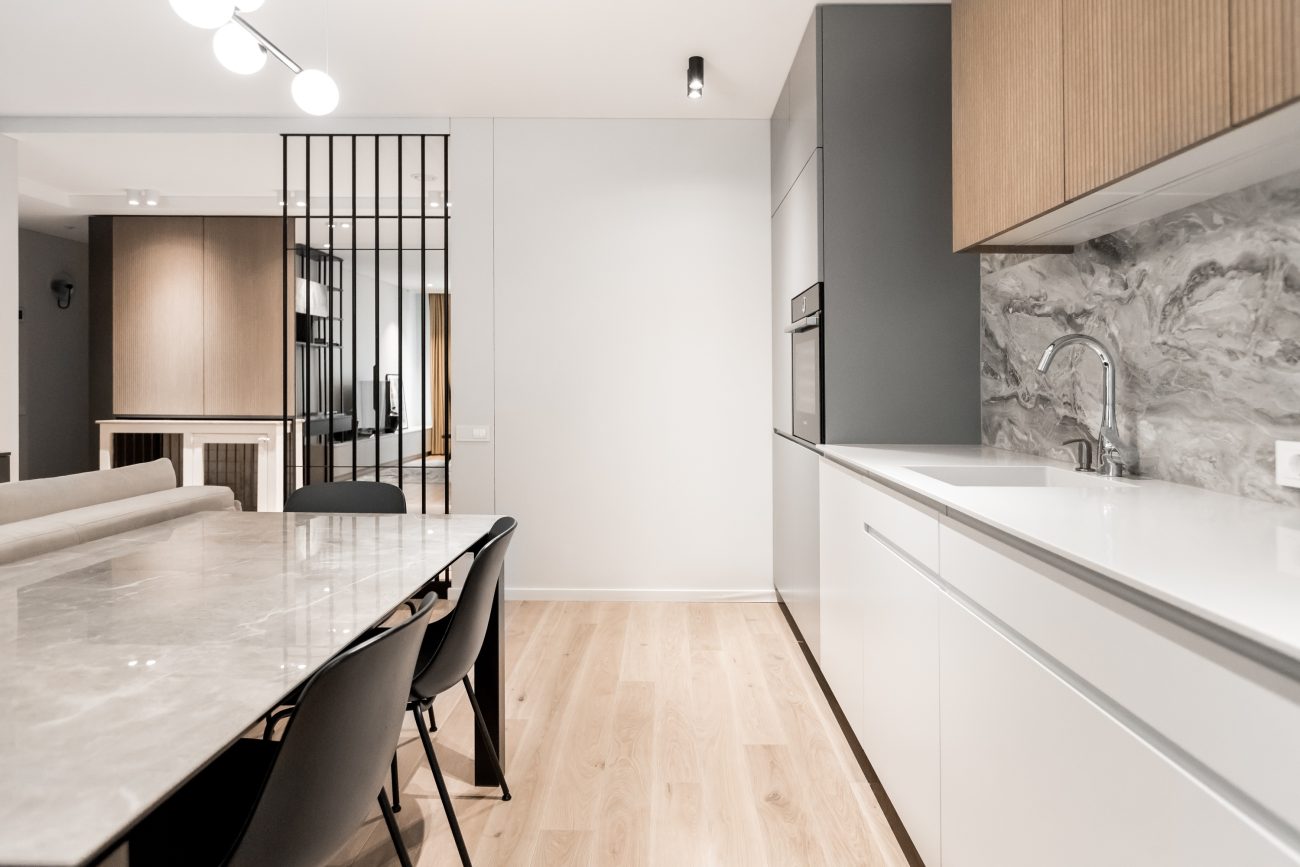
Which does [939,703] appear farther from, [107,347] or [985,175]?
[107,347]

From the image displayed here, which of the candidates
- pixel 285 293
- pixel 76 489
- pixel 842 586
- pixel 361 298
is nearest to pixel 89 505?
pixel 76 489

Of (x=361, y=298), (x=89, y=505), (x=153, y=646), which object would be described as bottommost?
(x=153, y=646)

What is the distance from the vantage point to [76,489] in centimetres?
235

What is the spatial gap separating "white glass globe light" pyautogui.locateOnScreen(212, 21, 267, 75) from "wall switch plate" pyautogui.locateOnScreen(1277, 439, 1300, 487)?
262 cm

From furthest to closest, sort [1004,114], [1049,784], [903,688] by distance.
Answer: [1004,114] → [903,688] → [1049,784]

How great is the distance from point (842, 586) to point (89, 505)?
8.12 feet

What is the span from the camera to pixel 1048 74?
5.55 feet

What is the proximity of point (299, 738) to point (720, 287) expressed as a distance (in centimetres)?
349

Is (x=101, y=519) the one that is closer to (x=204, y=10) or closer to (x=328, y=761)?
(x=204, y=10)

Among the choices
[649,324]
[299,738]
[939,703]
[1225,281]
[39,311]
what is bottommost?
[939,703]

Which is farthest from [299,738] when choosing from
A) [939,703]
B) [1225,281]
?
[1225,281]

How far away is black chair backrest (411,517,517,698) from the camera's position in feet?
5.49

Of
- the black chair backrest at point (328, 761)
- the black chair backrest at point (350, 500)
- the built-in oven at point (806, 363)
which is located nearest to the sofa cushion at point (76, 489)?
the black chair backrest at point (350, 500)

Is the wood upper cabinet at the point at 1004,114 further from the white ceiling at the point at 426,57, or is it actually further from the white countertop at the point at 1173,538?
the white ceiling at the point at 426,57
